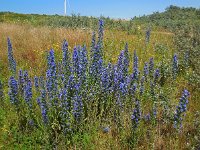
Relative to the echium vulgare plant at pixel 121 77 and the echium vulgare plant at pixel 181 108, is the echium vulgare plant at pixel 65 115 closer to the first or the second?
the echium vulgare plant at pixel 121 77

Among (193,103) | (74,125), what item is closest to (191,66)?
(193,103)

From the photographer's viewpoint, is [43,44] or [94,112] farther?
[43,44]

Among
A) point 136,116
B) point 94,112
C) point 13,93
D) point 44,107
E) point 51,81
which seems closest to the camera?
point 136,116

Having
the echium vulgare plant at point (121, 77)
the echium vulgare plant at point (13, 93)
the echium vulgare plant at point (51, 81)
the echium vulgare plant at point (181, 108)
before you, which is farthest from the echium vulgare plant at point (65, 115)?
the echium vulgare plant at point (181, 108)

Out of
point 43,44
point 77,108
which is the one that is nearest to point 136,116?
point 77,108

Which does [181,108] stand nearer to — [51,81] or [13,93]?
[51,81]

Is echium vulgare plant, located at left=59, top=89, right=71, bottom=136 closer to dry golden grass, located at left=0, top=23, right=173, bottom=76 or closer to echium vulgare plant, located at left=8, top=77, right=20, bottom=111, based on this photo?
echium vulgare plant, located at left=8, top=77, right=20, bottom=111

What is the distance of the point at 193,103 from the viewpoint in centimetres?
491

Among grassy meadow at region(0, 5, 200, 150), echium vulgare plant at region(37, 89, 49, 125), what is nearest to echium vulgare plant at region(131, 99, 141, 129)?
grassy meadow at region(0, 5, 200, 150)

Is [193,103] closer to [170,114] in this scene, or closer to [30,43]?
[170,114]

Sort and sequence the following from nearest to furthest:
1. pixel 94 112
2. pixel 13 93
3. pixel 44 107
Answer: pixel 44 107 < pixel 94 112 < pixel 13 93

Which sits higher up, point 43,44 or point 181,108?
point 43,44

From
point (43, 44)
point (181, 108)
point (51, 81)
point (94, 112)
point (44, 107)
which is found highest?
point (43, 44)

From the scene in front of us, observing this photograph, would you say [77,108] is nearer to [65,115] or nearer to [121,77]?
[65,115]
